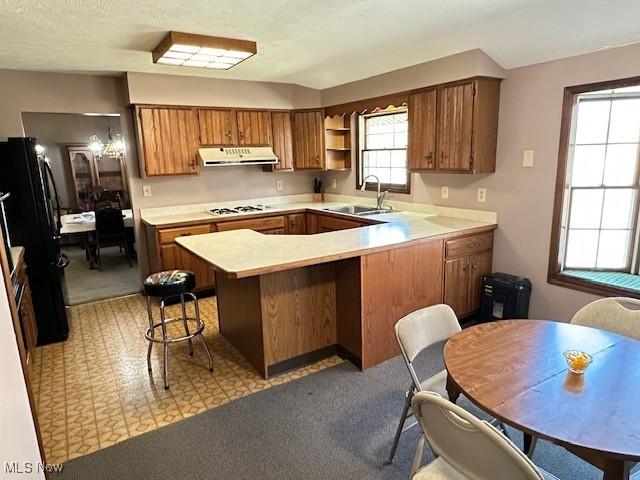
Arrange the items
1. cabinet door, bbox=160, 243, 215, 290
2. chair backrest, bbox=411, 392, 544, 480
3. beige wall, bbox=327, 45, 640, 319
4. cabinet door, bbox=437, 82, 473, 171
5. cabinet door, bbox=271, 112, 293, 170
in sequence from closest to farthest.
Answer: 1. chair backrest, bbox=411, 392, 544, 480
2. beige wall, bbox=327, 45, 640, 319
3. cabinet door, bbox=437, 82, 473, 171
4. cabinet door, bbox=160, 243, 215, 290
5. cabinet door, bbox=271, 112, 293, 170

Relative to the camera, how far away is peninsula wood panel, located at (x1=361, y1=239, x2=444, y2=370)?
2.76 m

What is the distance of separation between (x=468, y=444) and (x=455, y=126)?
277 centimetres

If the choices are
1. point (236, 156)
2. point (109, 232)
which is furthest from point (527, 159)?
point (109, 232)

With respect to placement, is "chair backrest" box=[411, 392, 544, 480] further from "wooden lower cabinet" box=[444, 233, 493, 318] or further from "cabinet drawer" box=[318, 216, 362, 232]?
"cabinet drawer" box=[318, 216, 362, 232]

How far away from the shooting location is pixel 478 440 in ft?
3.67

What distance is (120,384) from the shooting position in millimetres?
2732

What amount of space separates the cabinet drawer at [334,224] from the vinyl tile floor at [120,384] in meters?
1.58

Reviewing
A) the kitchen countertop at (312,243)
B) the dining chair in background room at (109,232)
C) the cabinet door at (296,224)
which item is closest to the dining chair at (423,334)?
the kitchen countertop at (312,243)

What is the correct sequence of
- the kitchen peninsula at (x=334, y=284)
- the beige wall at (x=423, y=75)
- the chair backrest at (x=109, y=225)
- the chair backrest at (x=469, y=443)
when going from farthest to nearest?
the chair backrest at (x=109, y=225)
the beige wall at (x=423, y=75)
the kitchen peninsula at (x=334, y=284)
the chair backrest at (x=469, y=443)

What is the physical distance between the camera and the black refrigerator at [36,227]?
3029mm

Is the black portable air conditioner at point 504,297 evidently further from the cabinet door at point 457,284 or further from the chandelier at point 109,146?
the chandelier at point 109,146

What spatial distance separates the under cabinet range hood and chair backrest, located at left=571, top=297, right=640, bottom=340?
3564 millimetres

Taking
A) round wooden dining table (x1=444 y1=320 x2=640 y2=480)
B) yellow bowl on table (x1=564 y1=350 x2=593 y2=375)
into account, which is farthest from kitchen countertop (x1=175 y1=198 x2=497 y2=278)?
yellow bowl on table (x1=564 y1=350 x2=593 y2=375)

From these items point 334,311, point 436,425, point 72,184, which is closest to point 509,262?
point 334,311
